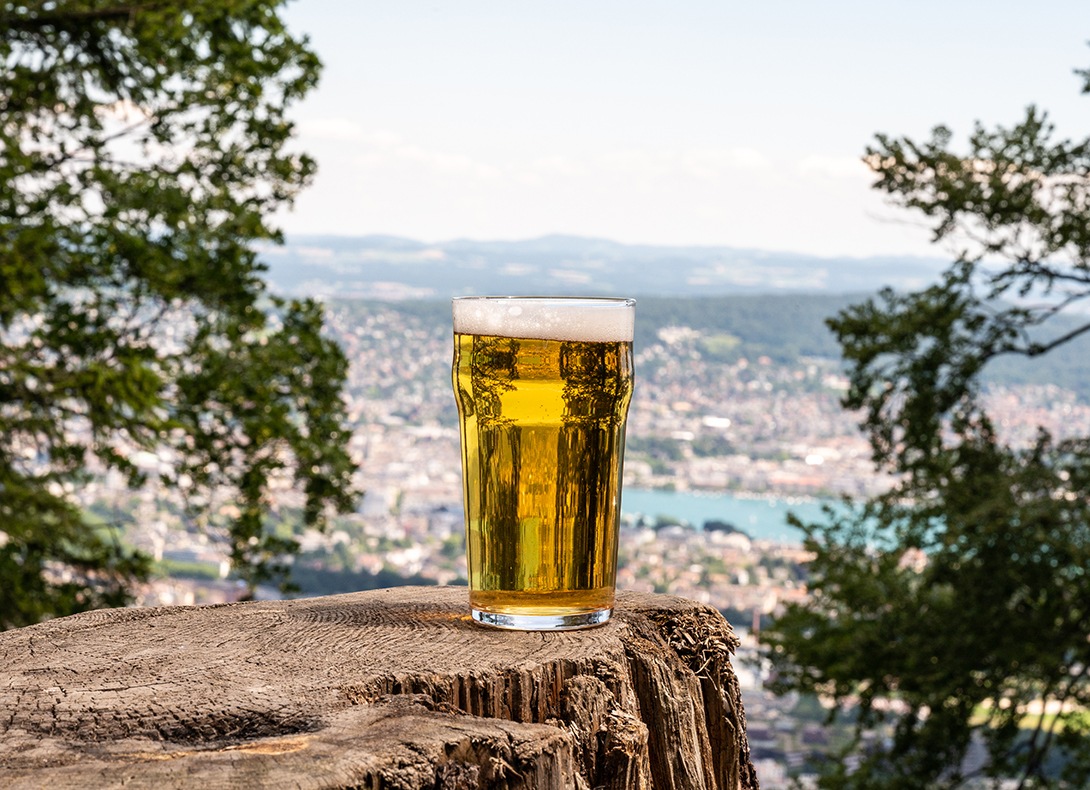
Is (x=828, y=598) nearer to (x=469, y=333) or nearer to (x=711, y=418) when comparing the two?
(x=469, y=333)

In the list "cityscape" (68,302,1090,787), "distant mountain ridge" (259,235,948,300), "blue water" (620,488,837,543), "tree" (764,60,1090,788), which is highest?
"distant mountain ridge" (259,235,948,300)

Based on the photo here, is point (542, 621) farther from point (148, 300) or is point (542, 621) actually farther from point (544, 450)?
point (148, 300)

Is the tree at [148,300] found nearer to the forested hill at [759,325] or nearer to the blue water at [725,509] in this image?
the forested hill at [759,325]

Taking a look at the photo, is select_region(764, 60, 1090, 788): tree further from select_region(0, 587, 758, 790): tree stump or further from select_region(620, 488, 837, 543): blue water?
select_region(620, 488, 837, 543): blue water

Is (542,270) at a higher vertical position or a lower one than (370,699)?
higher

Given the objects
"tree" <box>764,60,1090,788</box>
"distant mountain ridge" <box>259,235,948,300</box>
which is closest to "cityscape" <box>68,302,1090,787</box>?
"distant mountain ridge" <box>259,235,948,300</box>

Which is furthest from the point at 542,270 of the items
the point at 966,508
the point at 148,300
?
the point at 148,300

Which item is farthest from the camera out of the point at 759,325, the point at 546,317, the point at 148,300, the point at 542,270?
the point at 759,325
